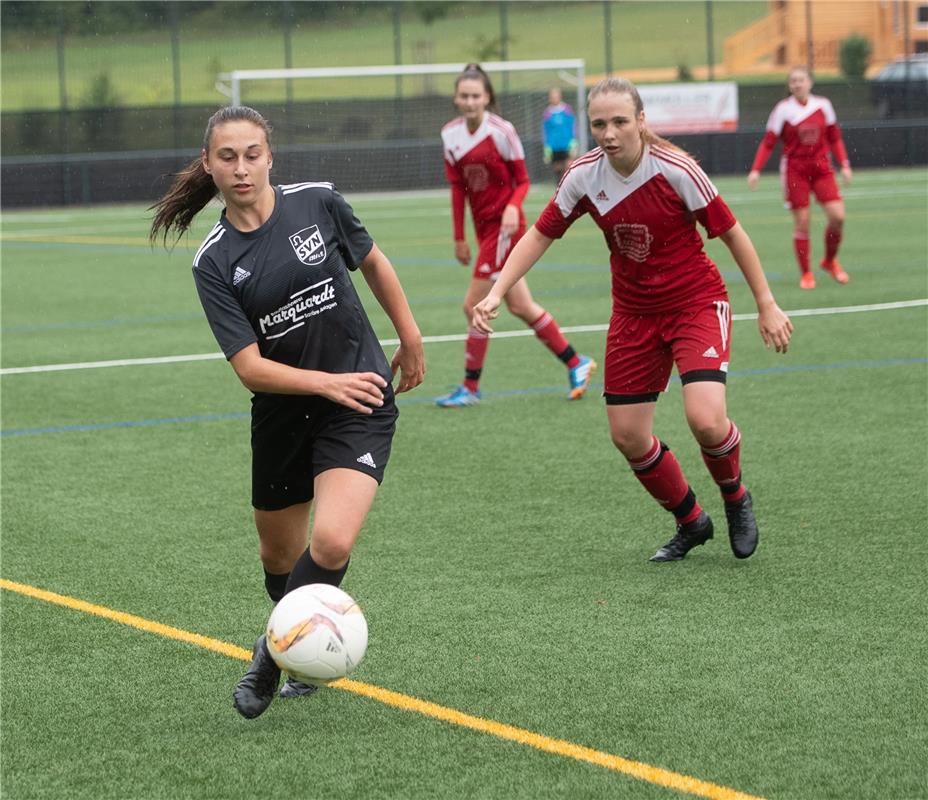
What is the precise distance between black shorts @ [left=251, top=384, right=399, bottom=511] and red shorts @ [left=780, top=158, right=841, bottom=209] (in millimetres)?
11569

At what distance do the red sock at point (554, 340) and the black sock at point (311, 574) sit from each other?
216 inches

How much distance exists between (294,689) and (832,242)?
11.6 m

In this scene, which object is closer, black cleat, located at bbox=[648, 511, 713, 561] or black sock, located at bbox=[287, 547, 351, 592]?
black sock, located at bbox=[287, 547, 351, 592]

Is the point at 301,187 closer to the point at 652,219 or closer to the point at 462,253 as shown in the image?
the point at 652,219

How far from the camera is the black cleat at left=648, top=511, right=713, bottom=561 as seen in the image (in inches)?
237

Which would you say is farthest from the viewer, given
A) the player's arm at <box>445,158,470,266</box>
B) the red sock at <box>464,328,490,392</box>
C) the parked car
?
the parked car

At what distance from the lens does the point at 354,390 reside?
429cm

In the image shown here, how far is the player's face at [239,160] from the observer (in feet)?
14.2

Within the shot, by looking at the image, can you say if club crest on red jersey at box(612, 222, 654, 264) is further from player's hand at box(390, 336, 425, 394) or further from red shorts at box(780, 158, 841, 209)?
red shorts at box(780, 158, 841, 209)

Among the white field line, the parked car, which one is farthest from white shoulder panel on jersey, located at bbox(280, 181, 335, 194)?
the parked car

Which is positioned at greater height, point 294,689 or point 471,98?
point 471,98

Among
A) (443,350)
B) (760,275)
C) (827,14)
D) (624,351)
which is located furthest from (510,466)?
(827,14)

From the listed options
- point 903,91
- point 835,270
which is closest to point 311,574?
point 835,270

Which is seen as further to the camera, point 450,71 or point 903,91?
point 903,91
